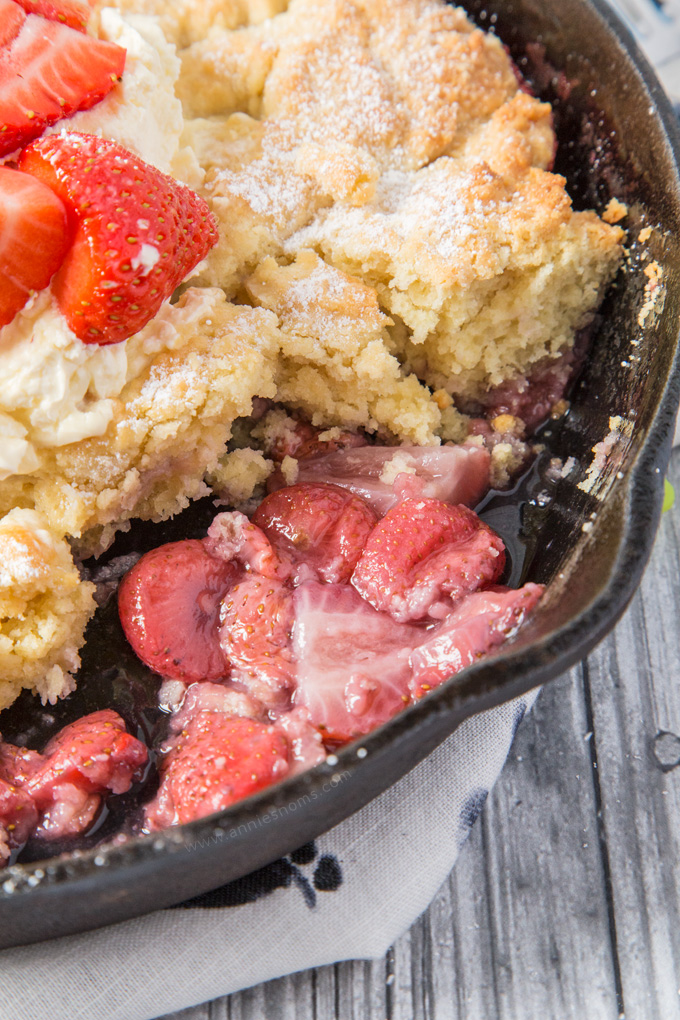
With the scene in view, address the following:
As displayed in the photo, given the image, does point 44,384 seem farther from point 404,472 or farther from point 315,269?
point 404,472

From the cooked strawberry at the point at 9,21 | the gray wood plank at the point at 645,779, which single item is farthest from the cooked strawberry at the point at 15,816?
the cooked strawberry at the point at 9,21

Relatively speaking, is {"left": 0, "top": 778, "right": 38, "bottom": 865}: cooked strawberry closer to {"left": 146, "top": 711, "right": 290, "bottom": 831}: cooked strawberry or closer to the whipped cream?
{"left": 146, "top": 711, "right": 290, "bottom": 831}: cooked strawberry

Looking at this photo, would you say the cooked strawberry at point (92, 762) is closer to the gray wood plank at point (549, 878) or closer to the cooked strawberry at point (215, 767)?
the cooked strawberry at point (215, 767)

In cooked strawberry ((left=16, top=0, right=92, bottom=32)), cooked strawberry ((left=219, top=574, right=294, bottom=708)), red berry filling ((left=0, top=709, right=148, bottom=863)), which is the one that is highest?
cooked strawberry ((left=16, top=0, right=92, bottom=32))

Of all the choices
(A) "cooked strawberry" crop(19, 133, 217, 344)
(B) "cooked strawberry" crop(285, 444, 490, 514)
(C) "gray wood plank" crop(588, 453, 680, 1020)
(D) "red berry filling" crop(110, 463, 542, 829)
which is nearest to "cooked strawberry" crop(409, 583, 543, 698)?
(D) "red berry filling" crop(110, 463, 542, 829)

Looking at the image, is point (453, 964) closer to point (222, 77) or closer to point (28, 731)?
point (28, 731)

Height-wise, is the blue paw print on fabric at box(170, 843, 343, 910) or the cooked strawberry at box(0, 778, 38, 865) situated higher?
the blue paw print on fabric at box(170, 843, 343, 910)
